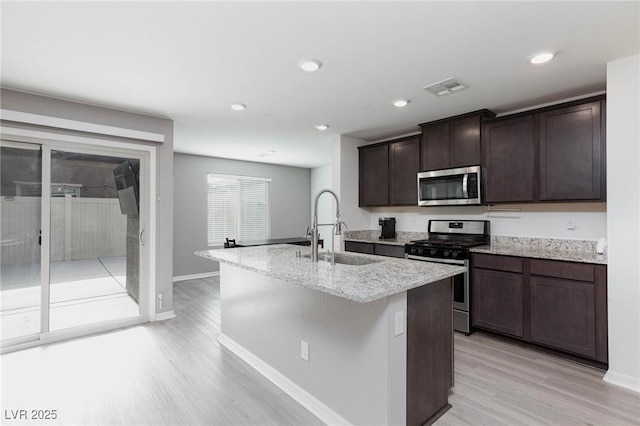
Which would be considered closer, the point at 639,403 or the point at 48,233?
the point at 639,403

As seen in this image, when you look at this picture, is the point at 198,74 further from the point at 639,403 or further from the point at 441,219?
the point at 639,403

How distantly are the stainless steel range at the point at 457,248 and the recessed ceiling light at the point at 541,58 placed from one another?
185 centimetres

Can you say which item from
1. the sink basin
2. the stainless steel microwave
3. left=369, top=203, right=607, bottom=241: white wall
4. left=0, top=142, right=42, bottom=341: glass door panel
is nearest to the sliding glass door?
left=0, top=142, right=42, bottom=341: glass door panel

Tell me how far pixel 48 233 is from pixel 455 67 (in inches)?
168

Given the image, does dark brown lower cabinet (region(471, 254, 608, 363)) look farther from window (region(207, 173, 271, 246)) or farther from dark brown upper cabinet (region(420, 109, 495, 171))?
window (region(207, 173, 271, 246))

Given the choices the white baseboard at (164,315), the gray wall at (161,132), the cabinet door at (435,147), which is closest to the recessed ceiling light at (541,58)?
the cabinet door at (435,147)

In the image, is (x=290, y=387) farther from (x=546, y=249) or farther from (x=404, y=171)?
(x=404, y=171)

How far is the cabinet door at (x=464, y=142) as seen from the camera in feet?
11.9

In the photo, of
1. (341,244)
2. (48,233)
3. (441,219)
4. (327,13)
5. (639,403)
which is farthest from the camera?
(341,244)

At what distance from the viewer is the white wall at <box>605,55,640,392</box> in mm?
2355

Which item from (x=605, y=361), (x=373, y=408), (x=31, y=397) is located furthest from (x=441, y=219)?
(x=31, y=397)

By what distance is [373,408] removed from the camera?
1.72m

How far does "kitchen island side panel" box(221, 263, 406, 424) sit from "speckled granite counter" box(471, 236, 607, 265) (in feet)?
6.58

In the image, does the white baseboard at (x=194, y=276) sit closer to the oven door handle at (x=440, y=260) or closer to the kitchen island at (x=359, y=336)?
the kitchen island at (x=359, y=336)
